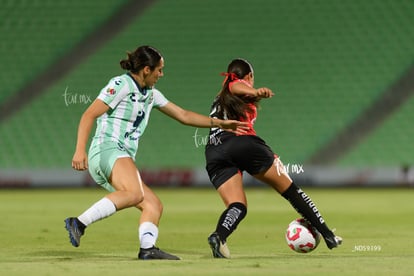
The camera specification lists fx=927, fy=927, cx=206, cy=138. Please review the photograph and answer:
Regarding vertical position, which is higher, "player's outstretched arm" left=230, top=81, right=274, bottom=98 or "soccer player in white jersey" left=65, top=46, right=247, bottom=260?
"player's outstretched arm" left=230, top=81, right=274, bottom=98

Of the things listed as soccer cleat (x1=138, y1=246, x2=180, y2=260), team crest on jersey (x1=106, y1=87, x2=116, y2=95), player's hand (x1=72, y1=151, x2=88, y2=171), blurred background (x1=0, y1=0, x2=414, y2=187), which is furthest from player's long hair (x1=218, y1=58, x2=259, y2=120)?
blurred background (x1=0, y1=0, x2=414, y2=187)

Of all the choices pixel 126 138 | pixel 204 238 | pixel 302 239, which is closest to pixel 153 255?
pixel 126 138

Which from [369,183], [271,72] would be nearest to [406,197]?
[369,183]

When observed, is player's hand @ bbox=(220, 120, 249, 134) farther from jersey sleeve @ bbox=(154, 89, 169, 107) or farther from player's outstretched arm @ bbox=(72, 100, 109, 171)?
player's outstretched arm @ bbox=(72, 100, 109, 171)

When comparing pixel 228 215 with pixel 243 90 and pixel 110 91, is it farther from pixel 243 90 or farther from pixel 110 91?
pixel 110 91

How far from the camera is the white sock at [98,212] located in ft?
23.0

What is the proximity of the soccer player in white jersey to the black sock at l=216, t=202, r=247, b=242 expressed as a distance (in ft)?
1.60

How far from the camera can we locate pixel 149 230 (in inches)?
289

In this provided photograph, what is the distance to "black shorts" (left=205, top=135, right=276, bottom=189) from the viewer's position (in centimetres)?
781

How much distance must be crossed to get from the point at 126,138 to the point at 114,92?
417mm

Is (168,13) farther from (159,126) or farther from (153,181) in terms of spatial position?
(153,181)

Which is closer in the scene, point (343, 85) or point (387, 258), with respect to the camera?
point (387, 258)

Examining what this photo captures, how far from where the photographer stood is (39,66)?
21.8 metres

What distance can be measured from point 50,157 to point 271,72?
17.5 ft
